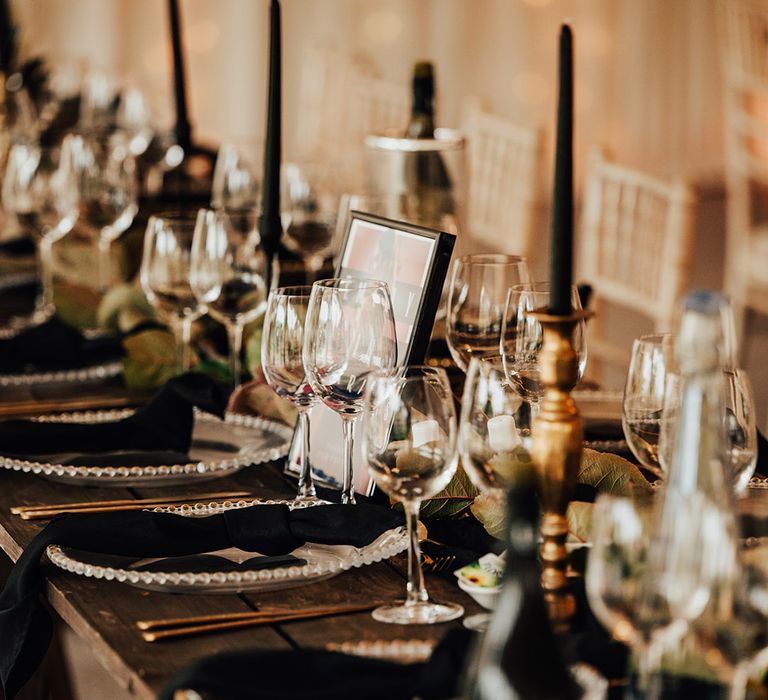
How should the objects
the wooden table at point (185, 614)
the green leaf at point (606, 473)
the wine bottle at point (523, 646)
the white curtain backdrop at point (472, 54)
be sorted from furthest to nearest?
the white curtain backdrop at point (472, 54) < the green leaf at point (606, 473) < the wooden table at point (185, 614) < the wine bottle at point (523, 646)

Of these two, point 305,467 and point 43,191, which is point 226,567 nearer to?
point 305,467

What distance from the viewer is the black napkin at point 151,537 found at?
1117 millimetres

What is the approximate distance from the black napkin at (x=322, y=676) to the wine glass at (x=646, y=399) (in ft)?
1.05

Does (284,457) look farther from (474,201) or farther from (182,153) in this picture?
(474,201)

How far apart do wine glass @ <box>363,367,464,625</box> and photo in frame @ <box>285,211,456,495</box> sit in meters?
0.26

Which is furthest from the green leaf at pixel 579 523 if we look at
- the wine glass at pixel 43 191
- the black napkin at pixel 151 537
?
the wine glass at pixel 43 191

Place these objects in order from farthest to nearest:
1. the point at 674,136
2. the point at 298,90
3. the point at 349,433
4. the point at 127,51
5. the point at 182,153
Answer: the point at 674,136 → the point at 298,90 → the point at 127,51 → the point at 182,153 → the point at 349,433

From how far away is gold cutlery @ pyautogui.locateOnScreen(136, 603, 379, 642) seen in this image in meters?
0.99

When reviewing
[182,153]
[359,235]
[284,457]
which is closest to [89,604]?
[284,457]

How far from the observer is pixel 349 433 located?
1235 millimetres

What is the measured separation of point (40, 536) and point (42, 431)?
35 centimetres

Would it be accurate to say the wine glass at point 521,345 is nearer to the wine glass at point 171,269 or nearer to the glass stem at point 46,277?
the wine glass at point 171,269

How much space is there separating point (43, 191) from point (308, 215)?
1.45ft

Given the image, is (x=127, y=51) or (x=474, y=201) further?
(x=127, y=51)
